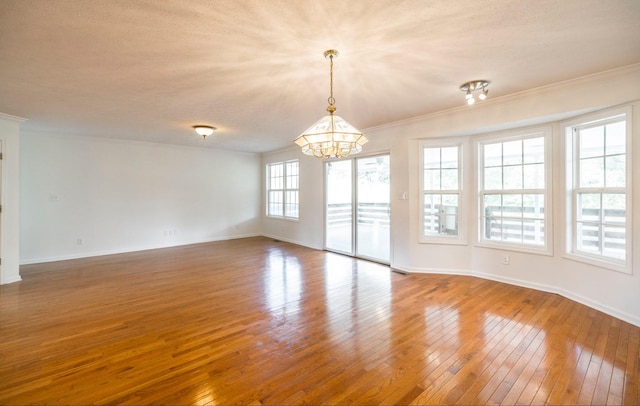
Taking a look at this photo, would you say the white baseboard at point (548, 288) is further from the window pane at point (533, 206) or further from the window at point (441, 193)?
the window pane at point (533, 206)

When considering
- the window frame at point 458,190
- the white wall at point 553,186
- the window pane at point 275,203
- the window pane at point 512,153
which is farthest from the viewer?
the window pane at point 275,203

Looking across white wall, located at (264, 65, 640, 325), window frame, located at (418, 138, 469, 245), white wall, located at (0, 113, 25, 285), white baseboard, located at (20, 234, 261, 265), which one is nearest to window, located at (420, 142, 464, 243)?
window frame, located at (418, 138, 469, 245)

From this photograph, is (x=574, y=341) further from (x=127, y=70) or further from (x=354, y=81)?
(x=127, y=70)

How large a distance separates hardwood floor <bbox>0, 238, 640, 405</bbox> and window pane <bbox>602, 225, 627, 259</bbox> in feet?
2.19

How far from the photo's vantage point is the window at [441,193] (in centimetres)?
440

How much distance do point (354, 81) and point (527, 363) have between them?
2959mm

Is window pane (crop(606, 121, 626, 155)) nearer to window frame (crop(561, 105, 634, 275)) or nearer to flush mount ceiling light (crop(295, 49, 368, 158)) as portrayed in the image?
window frame (crop(561, 105, 634, 275))

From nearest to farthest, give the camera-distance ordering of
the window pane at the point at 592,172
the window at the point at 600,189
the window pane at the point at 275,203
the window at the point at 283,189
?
1. the window at the point at 600,189
2. the window pane at the point at 592,172
3. the window at the point at 283,189
4. the window pane at the point at 275,203

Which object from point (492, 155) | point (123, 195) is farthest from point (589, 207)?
point (123, 195)

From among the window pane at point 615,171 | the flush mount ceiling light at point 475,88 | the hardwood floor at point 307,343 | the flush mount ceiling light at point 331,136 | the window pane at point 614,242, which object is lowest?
the hardwood floor at point 307,343

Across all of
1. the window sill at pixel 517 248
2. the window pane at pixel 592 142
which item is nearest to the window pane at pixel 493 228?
the window sill at pixel 517 248

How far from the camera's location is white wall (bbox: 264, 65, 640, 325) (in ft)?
9.20

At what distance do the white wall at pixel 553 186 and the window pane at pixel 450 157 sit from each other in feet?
0.83

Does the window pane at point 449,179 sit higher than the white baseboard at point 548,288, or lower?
higher
